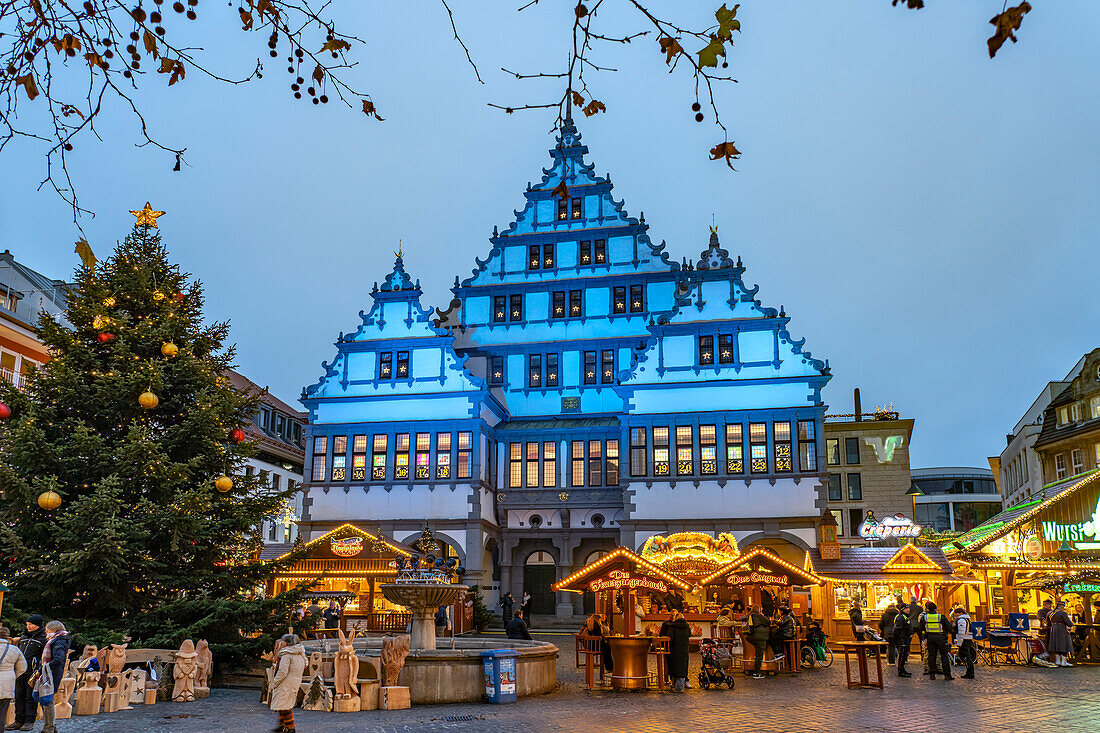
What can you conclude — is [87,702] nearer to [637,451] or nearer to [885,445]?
[637,451]

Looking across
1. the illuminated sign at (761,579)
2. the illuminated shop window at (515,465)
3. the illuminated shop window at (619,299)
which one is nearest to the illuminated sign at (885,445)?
the illuminated shop window at (619,299)

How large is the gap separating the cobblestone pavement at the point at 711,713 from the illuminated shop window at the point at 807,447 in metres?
15.3

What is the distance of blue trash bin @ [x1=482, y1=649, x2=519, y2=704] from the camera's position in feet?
51.0

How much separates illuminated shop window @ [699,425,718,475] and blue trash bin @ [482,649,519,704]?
780 inches

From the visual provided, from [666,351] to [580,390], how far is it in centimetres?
474

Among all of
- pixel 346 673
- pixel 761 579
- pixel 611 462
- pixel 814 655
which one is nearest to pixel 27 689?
pixel 346 673

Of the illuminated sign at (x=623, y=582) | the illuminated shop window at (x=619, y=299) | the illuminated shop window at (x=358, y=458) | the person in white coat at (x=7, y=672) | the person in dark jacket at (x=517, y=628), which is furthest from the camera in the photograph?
the illuminated shop window at (x=619, y=299)

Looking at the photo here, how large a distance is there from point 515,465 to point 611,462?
394 cm

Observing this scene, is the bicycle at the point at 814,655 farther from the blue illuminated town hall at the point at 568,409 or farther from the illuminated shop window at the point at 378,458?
the illuminated shop window at the point at 378,458

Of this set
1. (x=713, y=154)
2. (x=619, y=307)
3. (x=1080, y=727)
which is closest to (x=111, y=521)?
(x=713, y=154)

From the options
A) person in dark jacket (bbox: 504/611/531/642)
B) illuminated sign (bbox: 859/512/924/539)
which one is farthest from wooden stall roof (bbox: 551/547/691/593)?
illuminated sign (bbox: 859/512/924/539)

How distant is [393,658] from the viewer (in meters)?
15.0

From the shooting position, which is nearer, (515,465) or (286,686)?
(286,686)

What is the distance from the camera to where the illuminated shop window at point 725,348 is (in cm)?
3553
